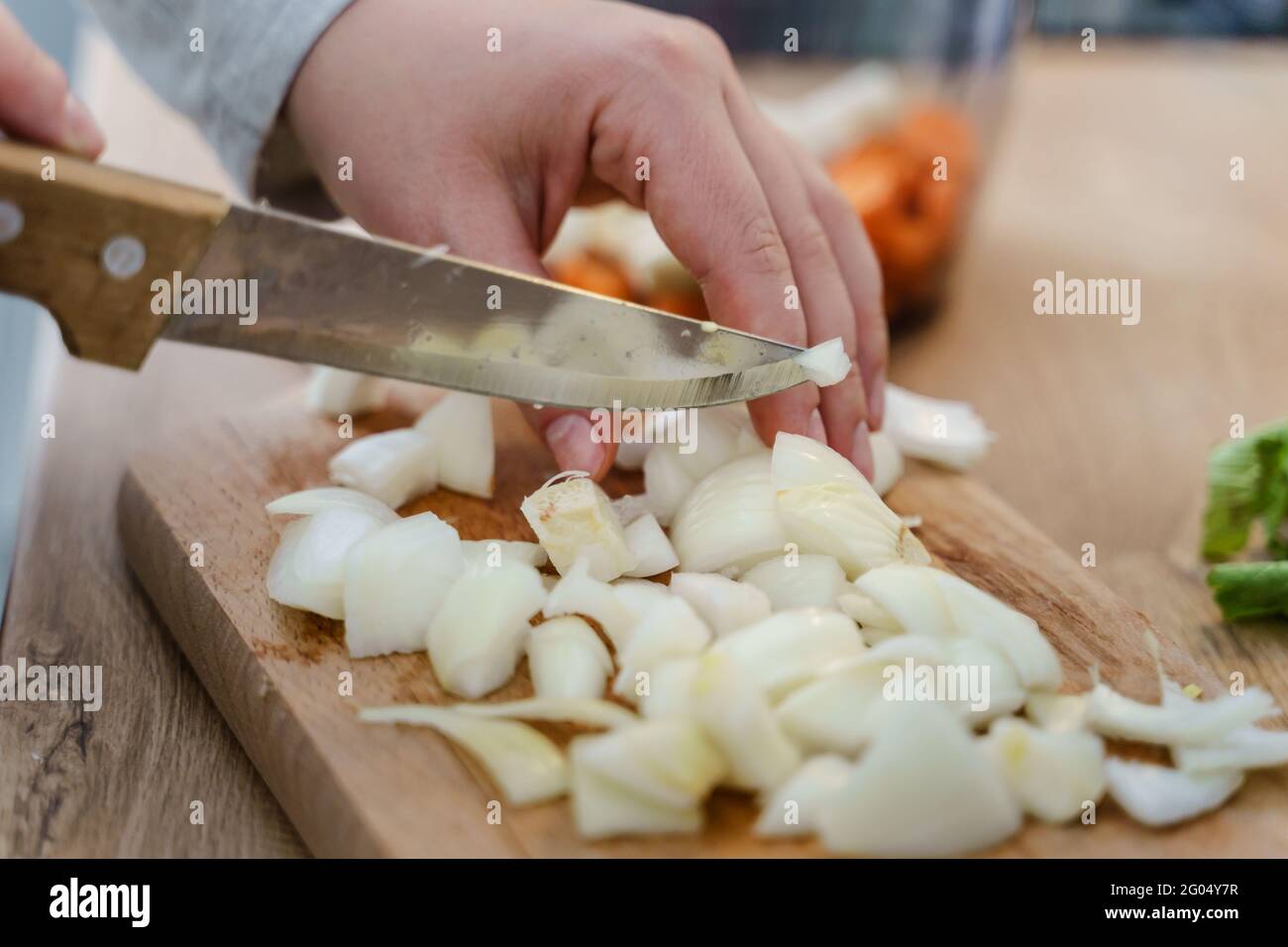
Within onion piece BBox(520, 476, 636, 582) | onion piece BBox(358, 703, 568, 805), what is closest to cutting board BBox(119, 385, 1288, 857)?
onion piece BBox(358, 703, 568, 805)

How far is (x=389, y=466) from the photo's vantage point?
51.5 inches

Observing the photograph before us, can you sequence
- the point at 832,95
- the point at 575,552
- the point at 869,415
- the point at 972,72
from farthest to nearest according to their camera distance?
the point at 832,95, the point at 972,72, the point at 869,415, the point at 575,552

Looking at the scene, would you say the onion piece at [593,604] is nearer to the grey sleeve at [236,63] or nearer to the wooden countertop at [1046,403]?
the wooden countertop at [1046,403]

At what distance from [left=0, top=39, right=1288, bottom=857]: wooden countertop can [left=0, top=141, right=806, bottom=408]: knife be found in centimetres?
37

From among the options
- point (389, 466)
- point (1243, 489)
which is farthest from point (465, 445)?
point (1243, 489)

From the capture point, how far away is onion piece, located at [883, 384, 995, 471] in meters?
1.48

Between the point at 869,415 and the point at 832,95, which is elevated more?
the point at 832,95

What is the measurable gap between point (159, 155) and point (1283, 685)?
2197mm

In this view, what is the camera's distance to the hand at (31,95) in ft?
3.16

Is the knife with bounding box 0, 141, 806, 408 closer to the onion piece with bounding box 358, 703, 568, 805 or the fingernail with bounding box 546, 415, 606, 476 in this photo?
the fingernail with bounding box 546, 415, 606, 476

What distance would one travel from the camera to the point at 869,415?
4.64 feet
